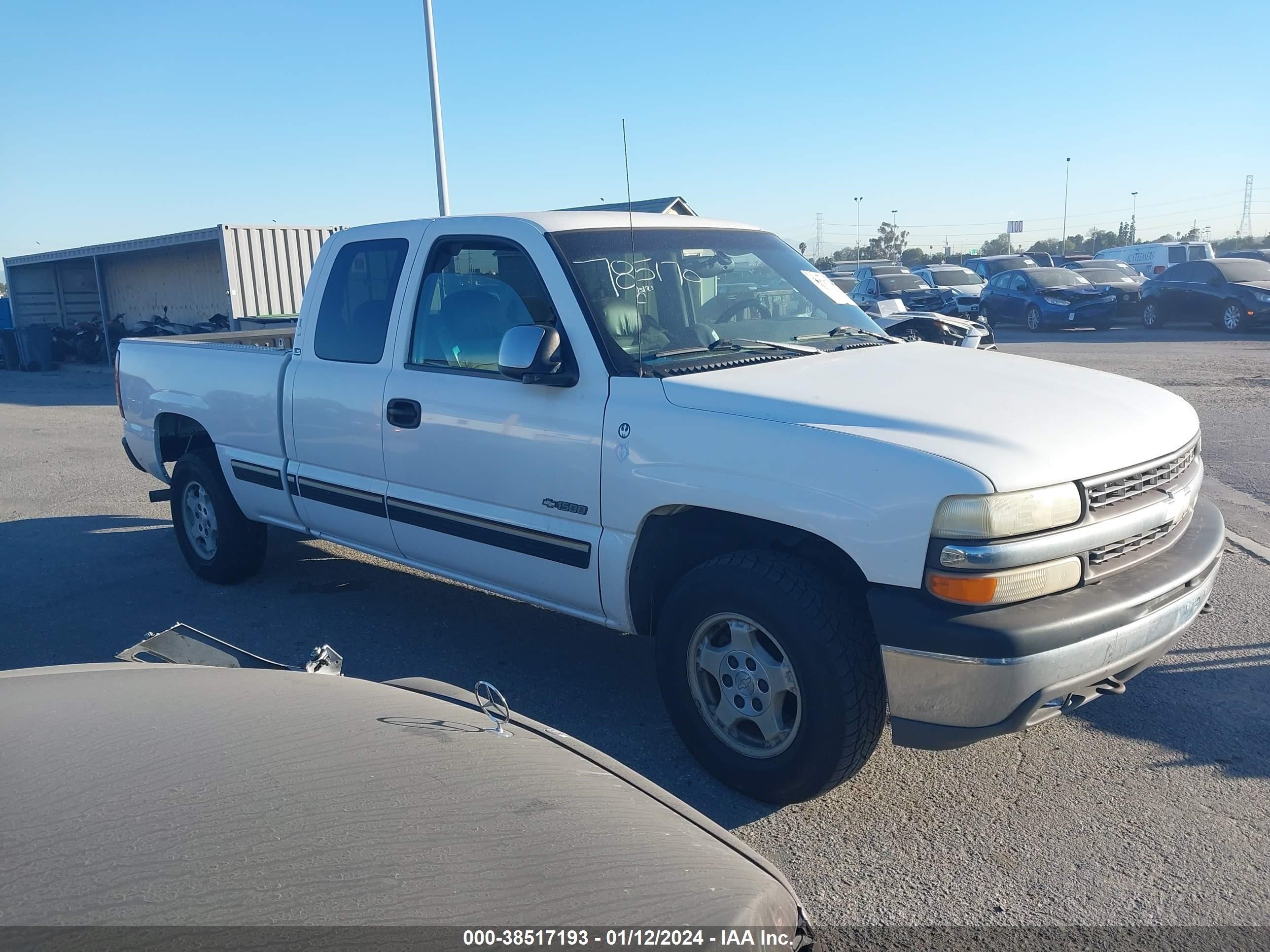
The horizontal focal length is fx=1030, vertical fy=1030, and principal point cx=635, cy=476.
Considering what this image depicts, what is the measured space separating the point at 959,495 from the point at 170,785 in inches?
85.8

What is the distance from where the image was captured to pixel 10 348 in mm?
25625

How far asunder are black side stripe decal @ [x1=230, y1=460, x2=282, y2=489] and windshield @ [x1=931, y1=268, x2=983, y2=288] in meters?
25.0

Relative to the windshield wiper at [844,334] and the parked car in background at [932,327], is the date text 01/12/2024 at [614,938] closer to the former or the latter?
the windshield wiper at [844,334]

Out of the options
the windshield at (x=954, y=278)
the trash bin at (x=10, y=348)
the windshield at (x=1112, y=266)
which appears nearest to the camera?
the trash bin at (x=10, y=348)

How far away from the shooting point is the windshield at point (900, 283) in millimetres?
24938

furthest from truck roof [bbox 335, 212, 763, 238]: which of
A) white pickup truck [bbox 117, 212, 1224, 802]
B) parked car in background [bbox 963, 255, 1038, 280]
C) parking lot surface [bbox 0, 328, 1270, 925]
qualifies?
parked car in background [bbox 963, 255, 1038, 280]

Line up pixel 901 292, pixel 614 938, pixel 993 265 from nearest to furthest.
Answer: pixel 614 938 → pixel 901 292 → pixel 993 265

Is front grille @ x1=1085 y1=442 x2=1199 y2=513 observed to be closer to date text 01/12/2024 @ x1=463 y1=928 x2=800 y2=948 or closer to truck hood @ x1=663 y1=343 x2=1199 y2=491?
truck hood @ x1=663 y1=343 x2=1199 y2=491

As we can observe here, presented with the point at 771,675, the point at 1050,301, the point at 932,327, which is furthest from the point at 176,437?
the point at 1050,301

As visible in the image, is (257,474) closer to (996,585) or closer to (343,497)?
(343,497)

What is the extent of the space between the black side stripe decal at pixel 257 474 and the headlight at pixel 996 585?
380 centimetres

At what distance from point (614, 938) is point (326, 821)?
534mm

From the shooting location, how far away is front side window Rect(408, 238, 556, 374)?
175 inches

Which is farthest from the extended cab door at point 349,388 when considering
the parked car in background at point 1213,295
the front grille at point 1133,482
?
the parked car in background at point 1213,295
